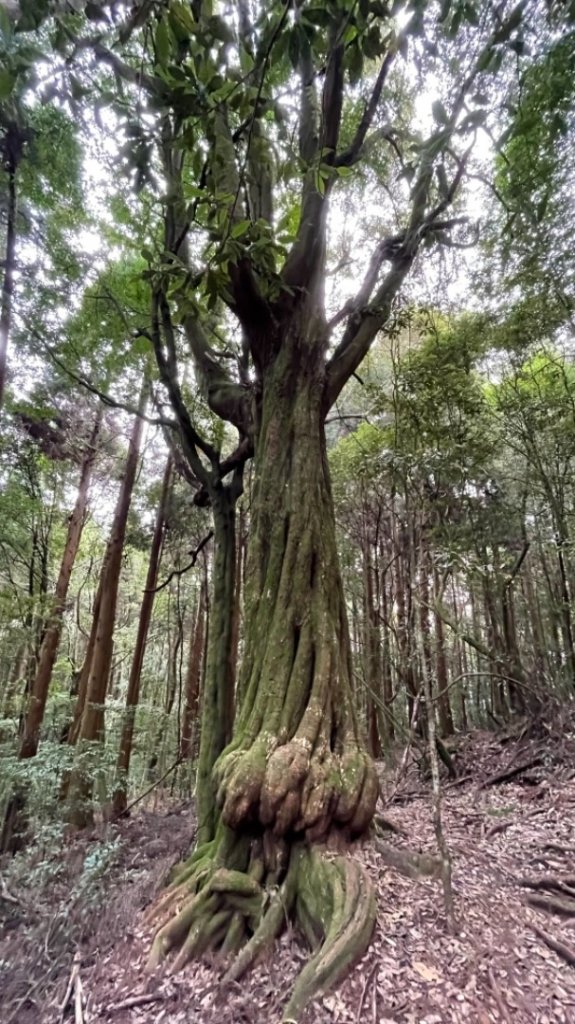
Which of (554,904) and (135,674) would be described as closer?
(554,904)

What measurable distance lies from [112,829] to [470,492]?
24.8ft

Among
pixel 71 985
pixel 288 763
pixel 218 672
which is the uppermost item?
pixel 218 672

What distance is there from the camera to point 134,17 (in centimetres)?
178

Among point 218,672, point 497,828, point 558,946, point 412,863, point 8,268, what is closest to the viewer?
point 558,946

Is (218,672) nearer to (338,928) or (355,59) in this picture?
(338,928)

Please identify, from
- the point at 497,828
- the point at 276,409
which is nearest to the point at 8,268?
the point at 276,409

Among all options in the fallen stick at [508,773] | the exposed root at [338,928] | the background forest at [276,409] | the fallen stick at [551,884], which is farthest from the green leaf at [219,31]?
the fallen stick at [508,773]

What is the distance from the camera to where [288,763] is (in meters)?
2.78

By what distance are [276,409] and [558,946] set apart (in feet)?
12.4

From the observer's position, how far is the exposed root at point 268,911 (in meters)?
2.24

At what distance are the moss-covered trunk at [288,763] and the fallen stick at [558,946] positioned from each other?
0.83 m

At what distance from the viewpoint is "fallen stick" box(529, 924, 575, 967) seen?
86.0 inches

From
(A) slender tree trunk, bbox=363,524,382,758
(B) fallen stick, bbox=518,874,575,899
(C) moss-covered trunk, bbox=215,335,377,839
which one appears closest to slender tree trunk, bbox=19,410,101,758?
(C) moss-covered trunk, bbox=215,335,377,839

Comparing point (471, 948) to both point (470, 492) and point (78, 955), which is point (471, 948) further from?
point (470, 492)
